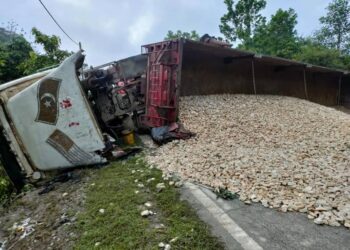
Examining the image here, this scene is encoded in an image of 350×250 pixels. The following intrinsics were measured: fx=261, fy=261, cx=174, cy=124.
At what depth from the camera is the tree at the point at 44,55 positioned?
9875 mm

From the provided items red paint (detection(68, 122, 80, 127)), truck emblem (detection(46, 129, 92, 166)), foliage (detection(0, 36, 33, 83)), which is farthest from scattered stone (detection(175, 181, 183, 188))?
foliage (detection(0, 36, 33, 83))

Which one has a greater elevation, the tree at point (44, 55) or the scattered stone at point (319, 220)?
the tree at point (44, 55)

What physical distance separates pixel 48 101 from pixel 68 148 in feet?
2.88

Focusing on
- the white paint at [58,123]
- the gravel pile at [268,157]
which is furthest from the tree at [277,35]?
the white paint at [58,123]

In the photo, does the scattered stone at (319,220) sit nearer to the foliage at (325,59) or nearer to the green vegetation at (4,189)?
the green vegetation at (4,189)

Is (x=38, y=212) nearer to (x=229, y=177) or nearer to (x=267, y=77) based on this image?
(x=229, y=177)

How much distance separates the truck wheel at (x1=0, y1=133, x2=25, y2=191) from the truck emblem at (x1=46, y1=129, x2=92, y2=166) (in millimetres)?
636

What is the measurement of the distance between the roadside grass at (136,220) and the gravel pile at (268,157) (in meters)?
0.67

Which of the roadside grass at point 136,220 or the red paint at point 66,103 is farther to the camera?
the red paint at point 66,103

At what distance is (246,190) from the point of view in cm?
334

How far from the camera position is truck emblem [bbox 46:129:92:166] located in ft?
14.8

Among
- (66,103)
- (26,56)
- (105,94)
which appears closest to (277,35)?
(26,56)

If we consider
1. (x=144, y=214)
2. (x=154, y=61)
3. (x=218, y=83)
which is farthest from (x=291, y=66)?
(x=144, y=214)

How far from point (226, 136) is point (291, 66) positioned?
287 inches
